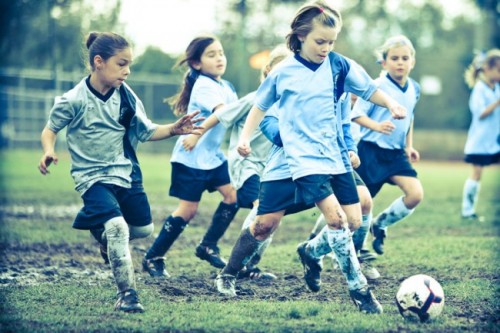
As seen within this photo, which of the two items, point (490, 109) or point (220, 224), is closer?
point (220, 224)

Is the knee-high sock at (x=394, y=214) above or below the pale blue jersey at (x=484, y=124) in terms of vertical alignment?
below

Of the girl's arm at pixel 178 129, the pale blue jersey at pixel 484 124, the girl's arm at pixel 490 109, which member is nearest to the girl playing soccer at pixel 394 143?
the girl's arm at pixel 178 129

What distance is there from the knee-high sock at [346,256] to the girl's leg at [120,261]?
1.27 meters

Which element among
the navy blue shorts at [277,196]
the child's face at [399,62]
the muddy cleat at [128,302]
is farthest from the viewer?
the child's face at [399,62]

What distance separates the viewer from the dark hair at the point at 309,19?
15.7 ft

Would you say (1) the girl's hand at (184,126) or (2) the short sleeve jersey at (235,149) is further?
(2) the short sleeve jersey at (235,149)

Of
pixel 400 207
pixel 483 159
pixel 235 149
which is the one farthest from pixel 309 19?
pixel 483 159

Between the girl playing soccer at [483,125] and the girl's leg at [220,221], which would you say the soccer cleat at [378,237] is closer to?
the girl's leg at [220,221]

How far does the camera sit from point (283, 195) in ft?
16.4

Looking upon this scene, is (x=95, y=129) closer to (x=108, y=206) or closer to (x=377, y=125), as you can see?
(x=108, y=206)

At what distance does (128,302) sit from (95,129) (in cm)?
123

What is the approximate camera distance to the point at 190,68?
6.73 m

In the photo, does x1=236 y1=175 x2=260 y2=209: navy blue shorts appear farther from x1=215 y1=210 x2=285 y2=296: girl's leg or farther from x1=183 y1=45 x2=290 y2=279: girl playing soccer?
x1=215 y1=210 x2=285 y2=296: girl's leg

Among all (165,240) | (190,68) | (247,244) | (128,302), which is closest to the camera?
(128,302)
